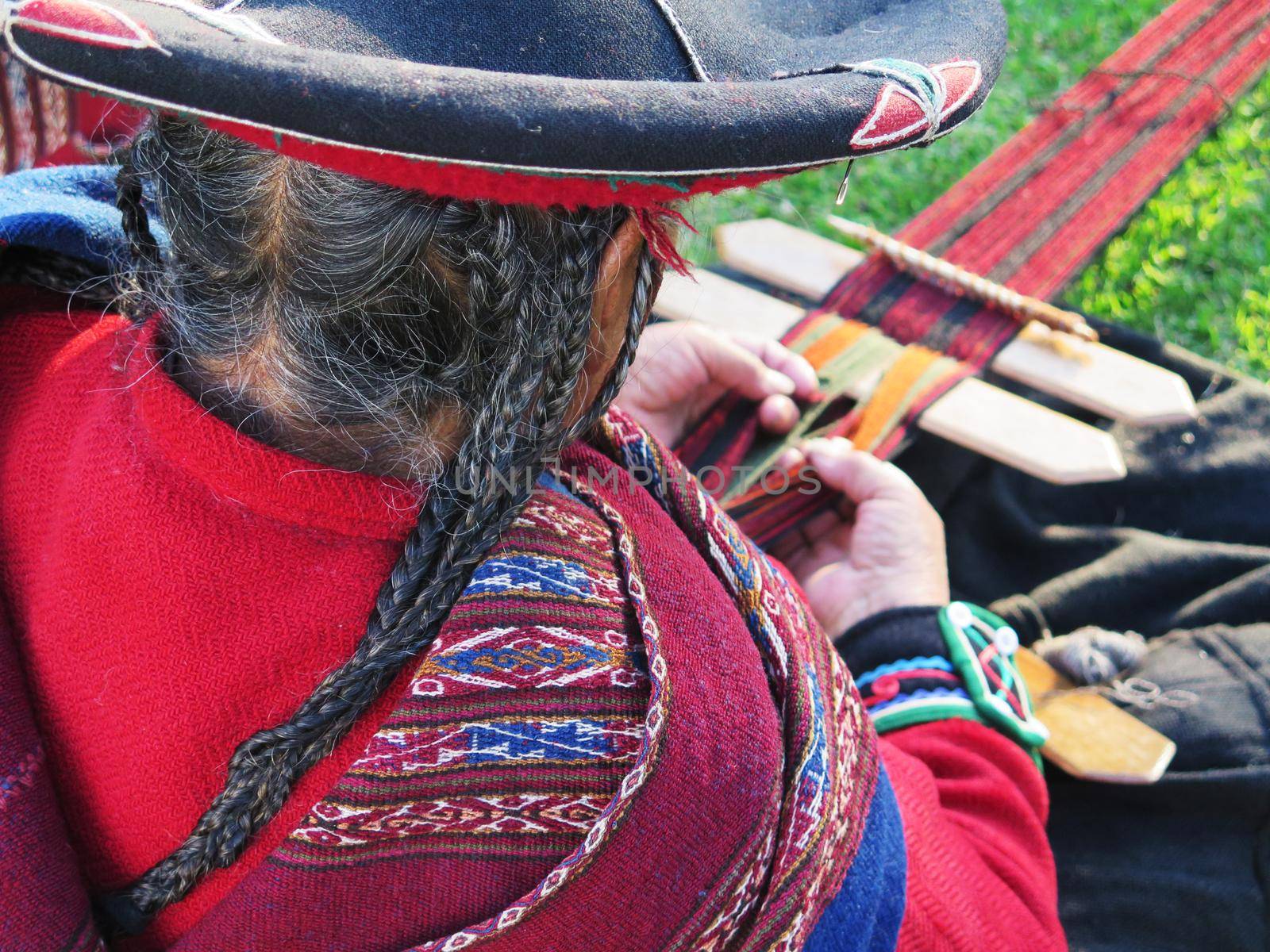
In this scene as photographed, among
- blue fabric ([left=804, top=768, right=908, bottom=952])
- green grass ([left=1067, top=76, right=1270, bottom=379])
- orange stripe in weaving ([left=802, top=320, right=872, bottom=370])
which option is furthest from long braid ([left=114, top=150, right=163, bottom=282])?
green grass ([left=1067, top=76, right=1270, bottom=379])

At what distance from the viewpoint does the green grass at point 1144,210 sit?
2393 mm

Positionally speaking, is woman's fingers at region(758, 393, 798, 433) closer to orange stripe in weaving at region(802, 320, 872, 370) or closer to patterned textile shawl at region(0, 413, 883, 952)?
orange stripe in weaving at region(802, 320, 872, 370)

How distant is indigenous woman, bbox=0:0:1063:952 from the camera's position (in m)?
0.72

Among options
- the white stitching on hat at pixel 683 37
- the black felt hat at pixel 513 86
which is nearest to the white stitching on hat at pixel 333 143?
the black felt hat at pixel 513 86

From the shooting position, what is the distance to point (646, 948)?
0.98 m

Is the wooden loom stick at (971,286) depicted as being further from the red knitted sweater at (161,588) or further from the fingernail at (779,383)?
the red knitted sweater at (161,588)

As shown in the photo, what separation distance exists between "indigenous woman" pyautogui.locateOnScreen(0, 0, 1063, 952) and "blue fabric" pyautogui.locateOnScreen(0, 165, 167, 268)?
0.51 ft

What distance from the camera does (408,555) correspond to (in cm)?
88

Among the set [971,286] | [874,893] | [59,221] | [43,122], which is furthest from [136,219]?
[43,122]

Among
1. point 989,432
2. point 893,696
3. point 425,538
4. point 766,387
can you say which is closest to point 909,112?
point 425,538

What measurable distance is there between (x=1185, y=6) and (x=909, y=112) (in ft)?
9.62

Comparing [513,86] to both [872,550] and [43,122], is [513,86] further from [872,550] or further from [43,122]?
[43,122]

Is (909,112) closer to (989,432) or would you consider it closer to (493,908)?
(493,908)

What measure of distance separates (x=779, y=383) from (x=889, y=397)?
0.76 feet
